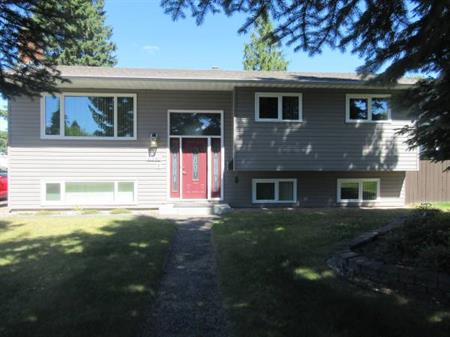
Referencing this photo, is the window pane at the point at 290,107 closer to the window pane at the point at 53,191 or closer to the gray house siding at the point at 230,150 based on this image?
the gray house siding at the point at 230,150

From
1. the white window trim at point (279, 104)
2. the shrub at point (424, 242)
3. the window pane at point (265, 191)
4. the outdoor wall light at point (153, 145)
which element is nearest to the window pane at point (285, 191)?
the window pane at point (265, 191)

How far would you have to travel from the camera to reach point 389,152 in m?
11.6

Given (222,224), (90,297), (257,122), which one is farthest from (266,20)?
(257,122)

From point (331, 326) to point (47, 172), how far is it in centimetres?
1036

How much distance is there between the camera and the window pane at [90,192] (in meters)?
11.5

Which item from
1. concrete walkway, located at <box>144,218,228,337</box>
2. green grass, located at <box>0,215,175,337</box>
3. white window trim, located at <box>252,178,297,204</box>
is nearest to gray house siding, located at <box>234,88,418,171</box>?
white window trim, located at <box>252,178,297,204</box>

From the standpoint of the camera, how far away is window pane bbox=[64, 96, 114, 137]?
11.5 meters

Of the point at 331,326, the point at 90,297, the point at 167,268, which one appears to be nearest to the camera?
the point at 331,326

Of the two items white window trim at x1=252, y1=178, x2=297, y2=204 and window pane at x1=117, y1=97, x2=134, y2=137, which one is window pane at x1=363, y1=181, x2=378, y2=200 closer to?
white window trim at x1=252, y1=178, x2=297, y2=204

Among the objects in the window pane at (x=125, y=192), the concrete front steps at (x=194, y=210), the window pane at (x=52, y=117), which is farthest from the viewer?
the window pane at (x=125, y=192)

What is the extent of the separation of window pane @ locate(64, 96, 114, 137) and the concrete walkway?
21.3ft

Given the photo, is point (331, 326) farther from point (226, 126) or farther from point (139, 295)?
point (226, 126)

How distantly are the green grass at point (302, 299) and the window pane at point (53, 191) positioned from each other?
23.1 feet

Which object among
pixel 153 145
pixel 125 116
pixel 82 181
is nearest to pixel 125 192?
pixel 82 181
